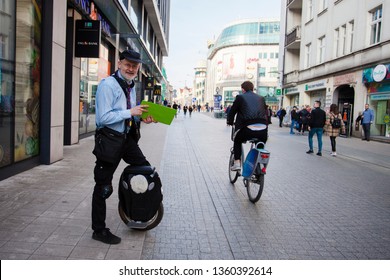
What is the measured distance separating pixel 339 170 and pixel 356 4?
16.1 metres

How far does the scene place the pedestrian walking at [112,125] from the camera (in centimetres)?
353

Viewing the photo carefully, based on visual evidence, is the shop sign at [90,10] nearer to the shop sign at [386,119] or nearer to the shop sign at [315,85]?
the shop sign at [386,119]

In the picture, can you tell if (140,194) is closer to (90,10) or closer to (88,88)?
(90,10)

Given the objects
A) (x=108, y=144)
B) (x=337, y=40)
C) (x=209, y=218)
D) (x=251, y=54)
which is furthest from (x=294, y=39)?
(x=251, y=54)

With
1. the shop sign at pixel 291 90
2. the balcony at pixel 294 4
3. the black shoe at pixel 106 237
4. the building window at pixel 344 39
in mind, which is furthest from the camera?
the balcony at pixel 294 4

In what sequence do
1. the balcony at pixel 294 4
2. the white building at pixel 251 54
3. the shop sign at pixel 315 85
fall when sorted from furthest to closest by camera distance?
1. the white building at pixel 251 54
2. the balcony at pixel 294 4
3. the shop sign at pixel 315 85

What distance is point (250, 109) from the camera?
5.95 metres

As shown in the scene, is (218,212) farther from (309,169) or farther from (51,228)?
(309,169)

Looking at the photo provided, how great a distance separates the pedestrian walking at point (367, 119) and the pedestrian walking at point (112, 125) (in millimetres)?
17705

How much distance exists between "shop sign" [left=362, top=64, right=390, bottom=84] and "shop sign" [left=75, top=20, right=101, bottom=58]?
13.5 metres

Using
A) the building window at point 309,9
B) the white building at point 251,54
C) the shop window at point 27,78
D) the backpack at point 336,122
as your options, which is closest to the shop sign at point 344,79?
the building window at point 309,9

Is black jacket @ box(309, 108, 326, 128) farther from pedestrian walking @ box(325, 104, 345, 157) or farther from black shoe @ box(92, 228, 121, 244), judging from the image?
black shoe @ box(92, 228, 121, 244)

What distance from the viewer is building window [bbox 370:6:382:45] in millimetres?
19562
